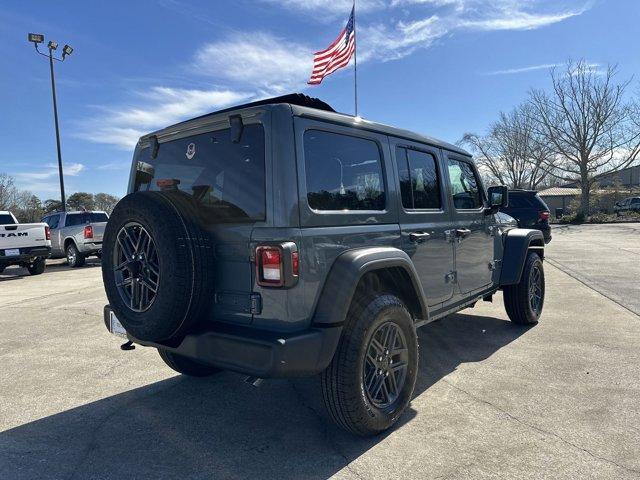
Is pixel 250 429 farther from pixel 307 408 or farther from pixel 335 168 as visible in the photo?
pixel 335 168

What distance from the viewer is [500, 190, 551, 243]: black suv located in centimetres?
1241

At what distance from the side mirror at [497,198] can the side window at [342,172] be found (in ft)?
6.84

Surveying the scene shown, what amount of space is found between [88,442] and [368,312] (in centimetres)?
200

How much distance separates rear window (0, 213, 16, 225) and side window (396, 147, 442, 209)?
1254cm

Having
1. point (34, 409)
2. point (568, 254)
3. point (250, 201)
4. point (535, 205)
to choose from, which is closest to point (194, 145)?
point (250, 201)

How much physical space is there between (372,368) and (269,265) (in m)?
1.06

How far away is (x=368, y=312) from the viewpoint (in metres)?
2.87

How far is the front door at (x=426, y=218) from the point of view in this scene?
3.51 m

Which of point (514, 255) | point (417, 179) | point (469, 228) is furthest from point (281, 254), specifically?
point (514, 255)

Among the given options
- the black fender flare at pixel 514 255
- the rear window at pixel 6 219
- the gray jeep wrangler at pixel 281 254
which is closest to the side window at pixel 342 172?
the gray jeep wrangler at pixel 281 254

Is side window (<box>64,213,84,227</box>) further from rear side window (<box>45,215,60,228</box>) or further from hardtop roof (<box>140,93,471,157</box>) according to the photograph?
hardtop roof (<box>140,93,471,157</box>)

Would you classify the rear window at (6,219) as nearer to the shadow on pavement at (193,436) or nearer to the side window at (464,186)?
the shadow on pavement at (193,436)

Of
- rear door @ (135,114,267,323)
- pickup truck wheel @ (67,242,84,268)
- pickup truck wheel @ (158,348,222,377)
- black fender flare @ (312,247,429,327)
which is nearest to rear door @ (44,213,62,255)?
pickup truck wheel @ (67,242,84,268)

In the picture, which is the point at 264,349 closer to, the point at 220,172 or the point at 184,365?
the point at 220,172
